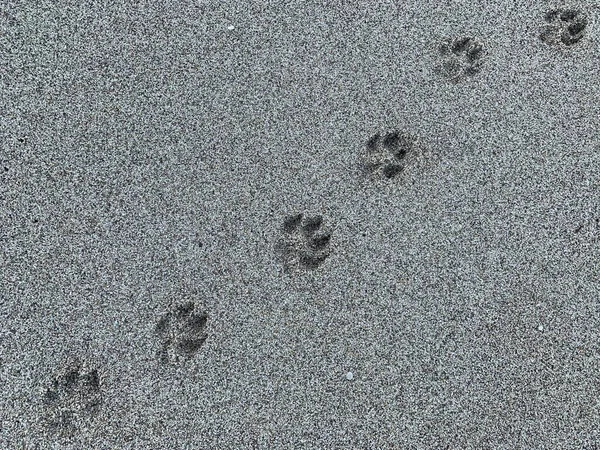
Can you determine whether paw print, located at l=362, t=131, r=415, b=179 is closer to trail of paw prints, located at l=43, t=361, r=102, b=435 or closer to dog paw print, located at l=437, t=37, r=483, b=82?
dog paw print, located at l=437, t=37, r=483, b=82

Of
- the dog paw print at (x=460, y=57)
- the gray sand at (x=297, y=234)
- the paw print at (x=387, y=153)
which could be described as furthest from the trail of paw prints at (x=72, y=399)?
the dog paw print at (x=460, y=57)

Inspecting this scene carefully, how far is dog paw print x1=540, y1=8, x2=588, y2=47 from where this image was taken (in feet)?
6.21

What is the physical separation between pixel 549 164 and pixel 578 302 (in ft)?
1.66

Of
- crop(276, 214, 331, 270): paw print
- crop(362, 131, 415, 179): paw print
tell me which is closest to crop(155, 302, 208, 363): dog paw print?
crop(276, 214, 331, 270): paw print

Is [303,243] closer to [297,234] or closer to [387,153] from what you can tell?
[297,234]

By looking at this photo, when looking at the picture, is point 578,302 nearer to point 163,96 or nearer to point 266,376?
point 266,376

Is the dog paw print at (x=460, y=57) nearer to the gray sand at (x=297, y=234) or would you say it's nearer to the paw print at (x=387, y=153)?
the gray sand at (x=297, y=234)

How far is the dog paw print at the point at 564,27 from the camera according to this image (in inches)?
74.5

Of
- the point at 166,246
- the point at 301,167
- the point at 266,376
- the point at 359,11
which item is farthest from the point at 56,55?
the point at 266,376

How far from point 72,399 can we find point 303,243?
0.93m

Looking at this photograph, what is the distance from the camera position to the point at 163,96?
6.08 ft

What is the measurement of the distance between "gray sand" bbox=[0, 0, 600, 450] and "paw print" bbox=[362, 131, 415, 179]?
0.03 metres

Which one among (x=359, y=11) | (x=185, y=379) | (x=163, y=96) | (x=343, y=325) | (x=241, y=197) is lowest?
(x=185, y=379)

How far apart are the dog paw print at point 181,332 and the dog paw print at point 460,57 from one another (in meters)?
1.28
